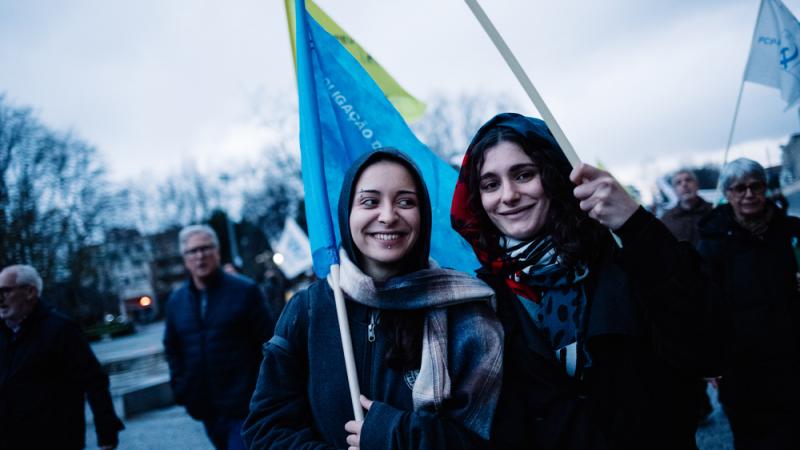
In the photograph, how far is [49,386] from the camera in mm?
3943

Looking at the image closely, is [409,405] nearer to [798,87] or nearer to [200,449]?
[798,87]

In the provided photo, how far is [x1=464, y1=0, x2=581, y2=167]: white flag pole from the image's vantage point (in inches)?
65.7

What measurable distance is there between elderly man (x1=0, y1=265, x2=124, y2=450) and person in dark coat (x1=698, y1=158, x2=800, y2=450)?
441 centimetres

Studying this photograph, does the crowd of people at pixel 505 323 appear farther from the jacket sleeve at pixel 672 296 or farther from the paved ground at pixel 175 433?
the paved ground at pixel 175 433

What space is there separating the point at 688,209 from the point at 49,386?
6.32m

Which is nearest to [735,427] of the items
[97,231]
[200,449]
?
[200,449]

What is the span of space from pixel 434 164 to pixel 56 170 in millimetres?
20323

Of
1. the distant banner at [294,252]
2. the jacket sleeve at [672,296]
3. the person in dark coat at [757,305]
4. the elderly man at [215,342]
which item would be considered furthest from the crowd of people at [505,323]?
the distant banner at [294,252]

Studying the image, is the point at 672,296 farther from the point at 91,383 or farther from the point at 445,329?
the point at 91,383

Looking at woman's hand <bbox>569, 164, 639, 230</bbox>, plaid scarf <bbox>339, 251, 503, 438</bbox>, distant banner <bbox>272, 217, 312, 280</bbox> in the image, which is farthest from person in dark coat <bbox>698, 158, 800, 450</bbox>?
distant banner <bbox>272, 217, 312, 280</bbox>

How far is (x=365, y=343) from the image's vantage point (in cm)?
180

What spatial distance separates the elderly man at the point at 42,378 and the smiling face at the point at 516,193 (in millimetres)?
3707

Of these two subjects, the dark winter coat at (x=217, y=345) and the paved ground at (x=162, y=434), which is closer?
the dark winter coat at (x=217, y=345)

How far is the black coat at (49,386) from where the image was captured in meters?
3.82
